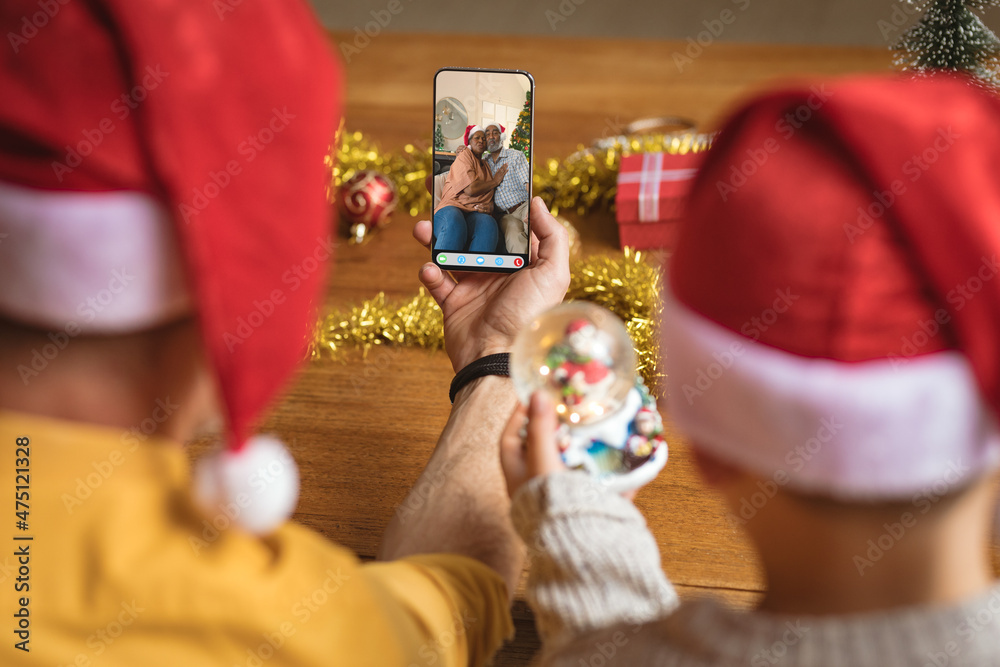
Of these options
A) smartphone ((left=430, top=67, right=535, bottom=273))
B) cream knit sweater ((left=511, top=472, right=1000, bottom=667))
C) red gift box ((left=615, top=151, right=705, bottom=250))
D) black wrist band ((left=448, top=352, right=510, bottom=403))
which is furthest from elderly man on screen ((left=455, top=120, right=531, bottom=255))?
cream knit sweater ((left=511, top=472, right=1000, bottom=667))

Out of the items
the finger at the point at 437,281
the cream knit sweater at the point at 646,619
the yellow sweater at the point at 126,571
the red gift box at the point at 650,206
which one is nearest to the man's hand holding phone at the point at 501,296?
the finger at the point at 437,281

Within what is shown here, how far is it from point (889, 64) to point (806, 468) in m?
1.40

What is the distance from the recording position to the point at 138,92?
1.38 feet

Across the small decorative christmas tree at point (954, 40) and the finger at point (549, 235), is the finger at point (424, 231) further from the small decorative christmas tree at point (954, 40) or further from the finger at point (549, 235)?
the small decorative christmas tree at point (954, 40)

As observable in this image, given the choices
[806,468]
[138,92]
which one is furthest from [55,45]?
[806,468]

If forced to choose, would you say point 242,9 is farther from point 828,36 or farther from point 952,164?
point 828,36

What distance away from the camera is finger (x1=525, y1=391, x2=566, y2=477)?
2.26 feet

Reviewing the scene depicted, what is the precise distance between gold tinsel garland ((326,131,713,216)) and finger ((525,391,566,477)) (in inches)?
25.9

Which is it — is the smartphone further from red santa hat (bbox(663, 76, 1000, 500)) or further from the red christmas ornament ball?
red santa hat (bbox(663, 76, 1000, 500))

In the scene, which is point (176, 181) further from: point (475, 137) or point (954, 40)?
point (954, 40)

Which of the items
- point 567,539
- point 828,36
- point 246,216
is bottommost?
point 567,539

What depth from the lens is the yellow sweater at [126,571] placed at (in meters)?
0.49

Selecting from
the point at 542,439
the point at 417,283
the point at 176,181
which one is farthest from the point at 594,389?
the point at 417,283

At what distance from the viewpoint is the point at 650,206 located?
1217mm
